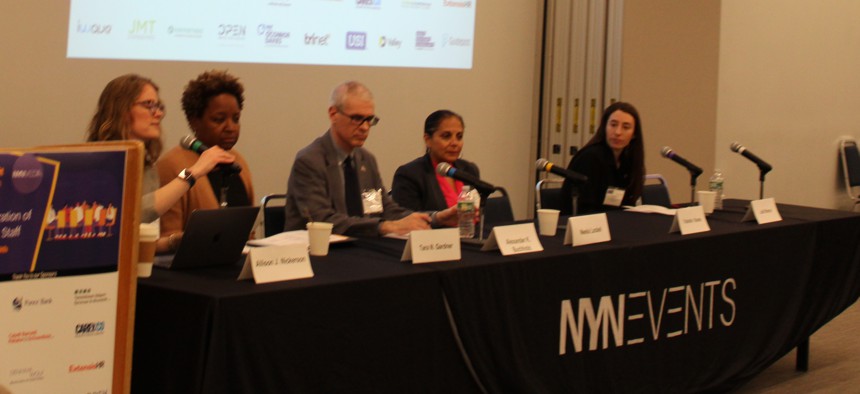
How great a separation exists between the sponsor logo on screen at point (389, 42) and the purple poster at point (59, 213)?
10.9 feet

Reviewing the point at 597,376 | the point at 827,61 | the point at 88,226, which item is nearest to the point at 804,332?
the point at 597,376

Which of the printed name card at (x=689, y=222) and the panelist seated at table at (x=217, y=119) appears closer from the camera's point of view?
the panelist seated at table at (x=217, y=119)

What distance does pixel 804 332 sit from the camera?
3.87 metres

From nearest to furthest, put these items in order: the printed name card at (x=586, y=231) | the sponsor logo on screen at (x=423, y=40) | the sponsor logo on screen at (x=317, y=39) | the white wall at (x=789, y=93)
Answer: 1. the printed name card at (x=586, y=231)
2. the sponsor logo on screen at (x=317, y=39)
3. the sponsor logo on screen at (x=423, y=40)
4. the white wall at (x=789, y=93)

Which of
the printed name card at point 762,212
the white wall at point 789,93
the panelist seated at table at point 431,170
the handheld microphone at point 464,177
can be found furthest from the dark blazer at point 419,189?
the white wall at point 789,93

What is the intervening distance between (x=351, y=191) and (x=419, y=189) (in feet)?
1.56

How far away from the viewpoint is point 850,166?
7.79m

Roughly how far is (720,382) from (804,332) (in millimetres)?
616

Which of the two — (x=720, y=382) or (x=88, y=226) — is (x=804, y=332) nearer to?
(x=720, y=382)

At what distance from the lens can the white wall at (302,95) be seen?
417 centimetres

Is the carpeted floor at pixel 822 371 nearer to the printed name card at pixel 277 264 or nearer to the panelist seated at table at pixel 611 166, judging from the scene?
the panelist seated at table at pixel 611 166

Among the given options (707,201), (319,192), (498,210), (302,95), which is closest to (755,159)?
(707,201)

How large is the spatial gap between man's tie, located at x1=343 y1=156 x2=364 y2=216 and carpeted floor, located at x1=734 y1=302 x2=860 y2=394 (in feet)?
5.18

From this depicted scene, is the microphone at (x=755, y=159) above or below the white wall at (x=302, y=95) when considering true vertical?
below
